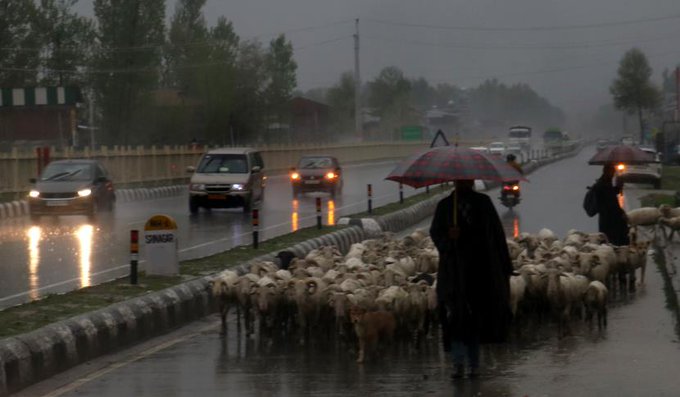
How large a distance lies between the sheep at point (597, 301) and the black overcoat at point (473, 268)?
10.3 feet

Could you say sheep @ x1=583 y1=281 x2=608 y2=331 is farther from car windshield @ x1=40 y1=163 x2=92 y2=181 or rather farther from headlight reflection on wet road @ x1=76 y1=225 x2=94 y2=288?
car windshield @ x1=40 y1=163 x2=92 y2=181

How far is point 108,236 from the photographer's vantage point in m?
27.4

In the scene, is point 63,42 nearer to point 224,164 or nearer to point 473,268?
point 224,164

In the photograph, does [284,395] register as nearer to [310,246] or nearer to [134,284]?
[134,284]

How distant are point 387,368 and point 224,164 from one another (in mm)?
27039

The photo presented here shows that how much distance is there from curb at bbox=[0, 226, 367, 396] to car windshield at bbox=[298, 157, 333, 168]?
29131 millimetres

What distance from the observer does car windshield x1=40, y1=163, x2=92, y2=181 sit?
34.3 meters

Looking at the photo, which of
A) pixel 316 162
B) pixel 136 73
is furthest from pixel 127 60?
pixel 316 162

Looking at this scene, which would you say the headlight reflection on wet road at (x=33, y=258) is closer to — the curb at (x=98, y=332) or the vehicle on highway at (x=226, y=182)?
the curb at (x=98, y=332)

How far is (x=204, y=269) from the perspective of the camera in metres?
17.7

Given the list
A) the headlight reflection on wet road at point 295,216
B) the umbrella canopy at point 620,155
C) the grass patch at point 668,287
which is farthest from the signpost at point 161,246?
the headlight reflection on wet road at point 295,216

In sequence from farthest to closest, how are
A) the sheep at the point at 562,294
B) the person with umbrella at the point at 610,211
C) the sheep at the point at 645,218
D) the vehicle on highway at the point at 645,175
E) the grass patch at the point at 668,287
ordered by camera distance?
the vehicle on highway at the point at 645,175, the sheep at the point at 645,218, the person with umbrella at the point at 610,211, the grass patch at the point at 668,287, the sheep at the point at 562,294

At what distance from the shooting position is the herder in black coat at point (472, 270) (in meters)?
10.5

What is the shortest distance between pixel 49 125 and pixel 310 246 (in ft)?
156
